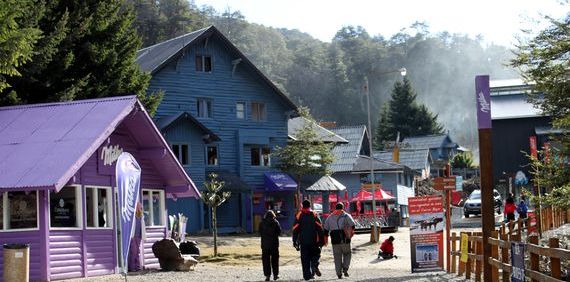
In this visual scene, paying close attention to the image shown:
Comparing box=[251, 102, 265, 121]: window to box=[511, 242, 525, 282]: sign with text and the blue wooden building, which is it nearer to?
the blue wooden building

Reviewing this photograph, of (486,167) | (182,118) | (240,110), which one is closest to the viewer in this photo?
(486,167)

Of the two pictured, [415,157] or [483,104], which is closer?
[483,104]

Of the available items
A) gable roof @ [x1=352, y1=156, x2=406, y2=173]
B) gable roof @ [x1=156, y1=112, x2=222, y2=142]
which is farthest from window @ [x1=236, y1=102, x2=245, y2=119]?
gable roof @ [x1=352, y1=156, x2=406, y2=173]

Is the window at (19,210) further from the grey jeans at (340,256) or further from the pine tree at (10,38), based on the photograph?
the grey jeans at (340,256)

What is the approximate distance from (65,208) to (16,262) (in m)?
3.16

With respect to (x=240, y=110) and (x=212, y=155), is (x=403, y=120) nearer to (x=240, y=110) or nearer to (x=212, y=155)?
(x=240, y=110)

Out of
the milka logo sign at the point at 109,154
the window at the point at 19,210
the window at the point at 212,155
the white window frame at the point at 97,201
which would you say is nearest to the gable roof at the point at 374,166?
the window at the point at 212,155

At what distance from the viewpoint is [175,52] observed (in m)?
48.8

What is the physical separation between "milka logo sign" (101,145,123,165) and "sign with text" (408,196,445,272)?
8022 mm

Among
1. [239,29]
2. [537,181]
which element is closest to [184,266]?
[537,181]

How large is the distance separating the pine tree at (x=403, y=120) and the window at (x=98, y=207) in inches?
3385

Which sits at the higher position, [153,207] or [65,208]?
[65,208]

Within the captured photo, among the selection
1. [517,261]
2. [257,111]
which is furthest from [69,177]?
[257,111]

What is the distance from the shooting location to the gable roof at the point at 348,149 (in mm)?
69225
